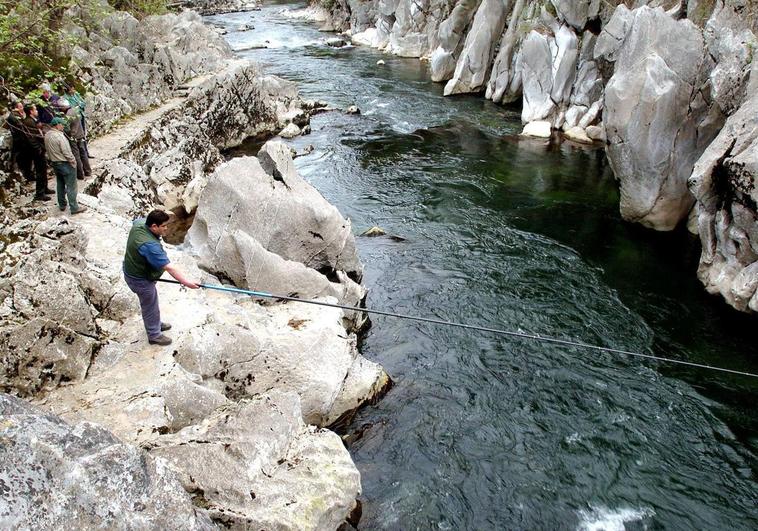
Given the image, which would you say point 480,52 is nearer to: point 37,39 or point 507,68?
point 507,68

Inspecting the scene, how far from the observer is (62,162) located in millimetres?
11742

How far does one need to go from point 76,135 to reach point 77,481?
1273 cm

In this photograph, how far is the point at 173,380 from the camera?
7941 millimetres

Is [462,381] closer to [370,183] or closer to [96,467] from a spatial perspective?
[96,467]

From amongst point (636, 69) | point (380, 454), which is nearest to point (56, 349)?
point (380, 454)

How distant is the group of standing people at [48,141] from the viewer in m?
11.7

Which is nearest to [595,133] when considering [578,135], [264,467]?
[578,135]

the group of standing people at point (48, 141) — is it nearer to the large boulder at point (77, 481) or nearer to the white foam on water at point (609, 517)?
the large boulder at point (77, 481)

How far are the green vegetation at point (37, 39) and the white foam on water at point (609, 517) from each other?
48.3 ft

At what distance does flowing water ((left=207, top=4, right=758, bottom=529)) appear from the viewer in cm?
880

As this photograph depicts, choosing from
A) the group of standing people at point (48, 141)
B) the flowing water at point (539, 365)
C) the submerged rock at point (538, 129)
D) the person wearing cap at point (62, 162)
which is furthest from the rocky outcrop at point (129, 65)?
the submerged rock at point (538, 129)

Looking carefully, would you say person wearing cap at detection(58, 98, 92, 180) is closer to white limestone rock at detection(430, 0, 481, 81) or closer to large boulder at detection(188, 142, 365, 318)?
large boulder at detection(188, 142, 365, 318)

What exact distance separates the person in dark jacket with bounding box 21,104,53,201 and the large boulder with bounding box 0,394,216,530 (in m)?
10.1

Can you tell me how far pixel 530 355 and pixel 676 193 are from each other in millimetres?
9585
